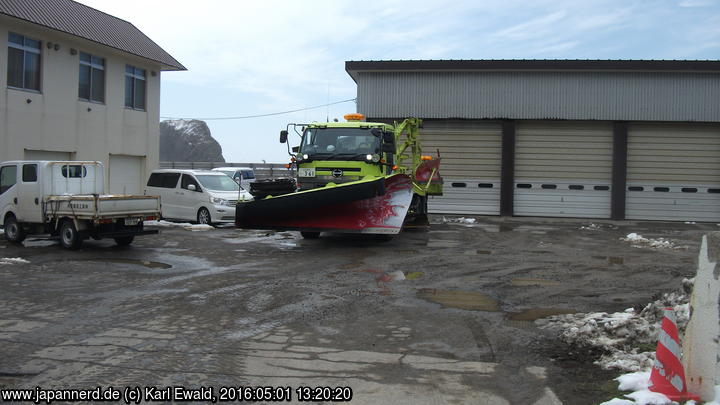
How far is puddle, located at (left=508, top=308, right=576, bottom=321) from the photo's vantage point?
7.19 meters

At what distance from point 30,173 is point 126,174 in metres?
9.96

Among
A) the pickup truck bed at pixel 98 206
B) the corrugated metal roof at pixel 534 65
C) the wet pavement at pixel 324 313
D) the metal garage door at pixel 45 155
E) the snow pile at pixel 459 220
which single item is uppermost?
the corrugated metal roof at pixel 534 65

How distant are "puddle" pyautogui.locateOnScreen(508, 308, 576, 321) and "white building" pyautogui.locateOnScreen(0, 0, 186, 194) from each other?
51.7 feet

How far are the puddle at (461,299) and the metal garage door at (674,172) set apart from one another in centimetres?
1662

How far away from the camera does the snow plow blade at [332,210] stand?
12320 mm

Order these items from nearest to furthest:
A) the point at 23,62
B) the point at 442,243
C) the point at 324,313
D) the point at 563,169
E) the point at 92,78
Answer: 1. the point at 324,313
2. the point at 442,243
3. the point at 23,62
4. the point at 92,78
5. the point at 563,169

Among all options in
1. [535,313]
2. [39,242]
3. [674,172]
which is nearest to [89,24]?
[39,242]

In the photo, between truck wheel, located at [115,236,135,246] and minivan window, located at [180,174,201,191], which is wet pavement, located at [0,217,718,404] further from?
minivan window, located at [180,174,201,191]

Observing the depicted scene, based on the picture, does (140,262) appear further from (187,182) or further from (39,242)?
(187,182)

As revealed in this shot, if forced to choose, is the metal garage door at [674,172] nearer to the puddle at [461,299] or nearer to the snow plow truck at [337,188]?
the snow plow truck at [337,188]

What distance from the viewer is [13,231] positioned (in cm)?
1373

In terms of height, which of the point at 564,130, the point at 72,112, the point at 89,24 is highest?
the point at 89,24

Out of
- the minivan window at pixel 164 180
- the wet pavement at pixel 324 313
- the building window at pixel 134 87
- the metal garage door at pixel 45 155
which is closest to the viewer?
the wet pavement at pixel 324 313

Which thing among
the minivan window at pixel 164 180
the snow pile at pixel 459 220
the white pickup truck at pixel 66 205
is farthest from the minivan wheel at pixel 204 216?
the snow pile at pixel 459 220
